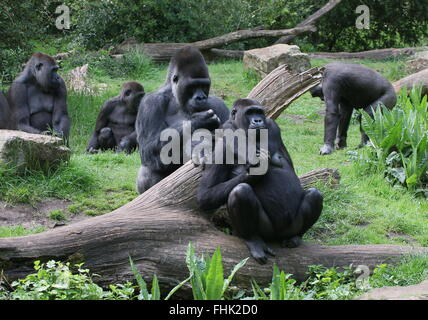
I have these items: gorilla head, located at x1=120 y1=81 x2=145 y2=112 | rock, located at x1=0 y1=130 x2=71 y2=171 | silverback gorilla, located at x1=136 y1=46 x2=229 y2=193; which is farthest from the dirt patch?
gorilla head, located at x1=120 y1=81 x2=145 y2=112

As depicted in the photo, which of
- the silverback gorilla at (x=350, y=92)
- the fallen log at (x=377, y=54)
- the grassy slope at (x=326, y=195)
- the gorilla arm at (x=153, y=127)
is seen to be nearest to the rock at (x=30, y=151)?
the grassy slope at (x=326, y=195)

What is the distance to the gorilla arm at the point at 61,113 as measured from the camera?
8367mm

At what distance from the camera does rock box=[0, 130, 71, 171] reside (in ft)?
20.0

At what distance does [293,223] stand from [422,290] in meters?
1.08

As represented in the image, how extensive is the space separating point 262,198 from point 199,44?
10.7 m

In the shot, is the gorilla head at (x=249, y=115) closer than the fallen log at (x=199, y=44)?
Yes

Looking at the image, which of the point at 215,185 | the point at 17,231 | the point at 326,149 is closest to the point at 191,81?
the point at 215,185

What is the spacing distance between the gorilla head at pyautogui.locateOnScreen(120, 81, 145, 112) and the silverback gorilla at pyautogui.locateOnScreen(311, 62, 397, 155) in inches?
97.5

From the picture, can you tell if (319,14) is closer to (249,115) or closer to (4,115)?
(4,115)

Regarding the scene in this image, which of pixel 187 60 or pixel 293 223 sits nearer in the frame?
pixel 293 223

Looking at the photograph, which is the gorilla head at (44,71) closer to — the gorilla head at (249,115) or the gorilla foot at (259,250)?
the gorilla head at (249,115)
